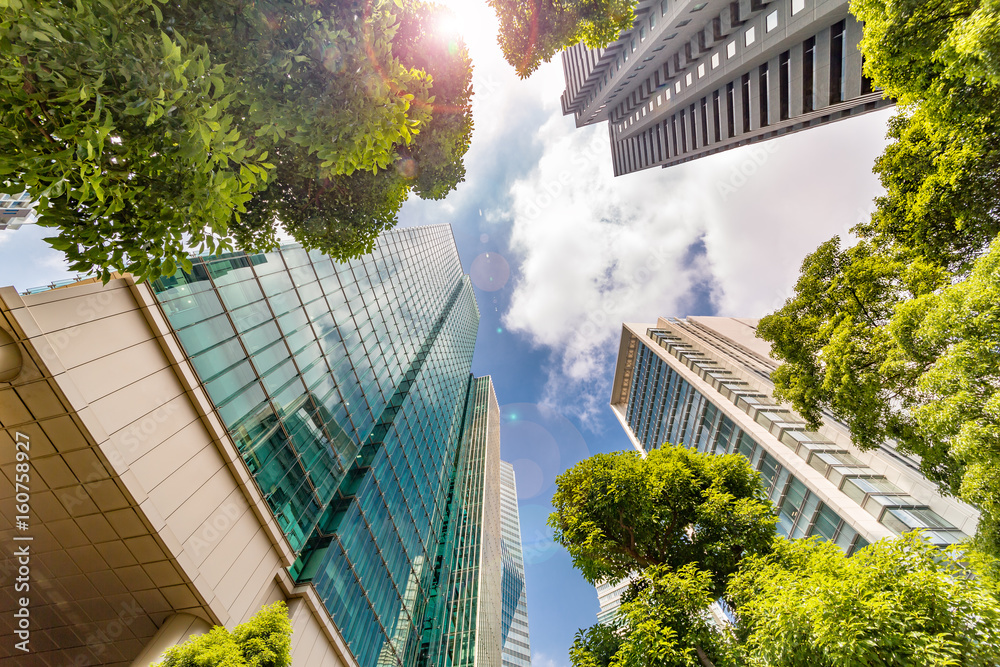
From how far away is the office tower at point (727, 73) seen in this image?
1806 centimetres

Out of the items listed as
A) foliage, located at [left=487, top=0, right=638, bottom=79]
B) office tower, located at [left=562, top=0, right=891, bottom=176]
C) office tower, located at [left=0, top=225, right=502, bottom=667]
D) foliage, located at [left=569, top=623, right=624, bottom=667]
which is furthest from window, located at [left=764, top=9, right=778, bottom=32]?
foliage, located at [left=569, top=623, right=624, bottom=667]

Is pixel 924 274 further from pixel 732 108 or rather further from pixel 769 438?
pixel 732 108

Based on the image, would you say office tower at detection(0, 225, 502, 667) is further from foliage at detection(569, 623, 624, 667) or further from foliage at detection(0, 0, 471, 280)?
foliage at detection(569, 623, 624, 667)

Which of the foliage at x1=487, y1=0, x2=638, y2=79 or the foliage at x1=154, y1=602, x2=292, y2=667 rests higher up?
the foliage at x1=487, y1=0, x2=638, y2=79

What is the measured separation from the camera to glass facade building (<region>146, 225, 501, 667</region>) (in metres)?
11.1

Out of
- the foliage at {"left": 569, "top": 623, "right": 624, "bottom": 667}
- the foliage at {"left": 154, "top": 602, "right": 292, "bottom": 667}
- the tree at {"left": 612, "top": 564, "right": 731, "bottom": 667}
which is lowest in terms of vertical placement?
the foliage at {"left": 569, "top": 623, "right": 624, "bottom": 667}

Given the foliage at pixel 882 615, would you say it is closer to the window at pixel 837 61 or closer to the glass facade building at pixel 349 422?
the glass facade building at pixel 349 422

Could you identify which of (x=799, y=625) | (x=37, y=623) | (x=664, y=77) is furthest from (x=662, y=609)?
(x=664, y=77)

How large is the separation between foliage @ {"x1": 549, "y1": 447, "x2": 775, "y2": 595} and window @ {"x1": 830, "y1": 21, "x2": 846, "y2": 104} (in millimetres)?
22164

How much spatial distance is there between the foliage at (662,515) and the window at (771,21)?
26075 millimetres

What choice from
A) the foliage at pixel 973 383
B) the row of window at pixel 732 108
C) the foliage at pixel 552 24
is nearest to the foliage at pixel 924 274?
the foliage at pixel 973 383

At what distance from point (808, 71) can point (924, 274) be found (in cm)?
2009

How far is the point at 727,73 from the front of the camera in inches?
993

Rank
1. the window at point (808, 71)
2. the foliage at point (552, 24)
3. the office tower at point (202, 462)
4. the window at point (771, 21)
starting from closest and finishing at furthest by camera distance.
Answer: the office tower at point (202, 462) < the foliage at point (552, 24) < the window at point (808, 71) < the window at point (771, 21)
